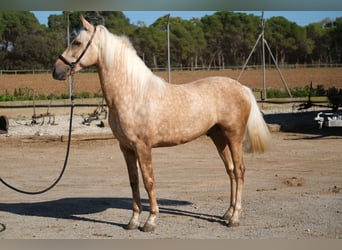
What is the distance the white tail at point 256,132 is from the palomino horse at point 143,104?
277 mm

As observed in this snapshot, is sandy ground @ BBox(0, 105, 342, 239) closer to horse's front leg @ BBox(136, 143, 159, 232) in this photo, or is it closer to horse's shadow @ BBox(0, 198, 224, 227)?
horse's shadow @ BBox(0, 198, 224, 227)

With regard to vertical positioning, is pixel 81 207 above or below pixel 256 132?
below

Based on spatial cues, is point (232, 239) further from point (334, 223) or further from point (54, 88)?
point (54, 88)

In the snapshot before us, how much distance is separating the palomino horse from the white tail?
0.28m

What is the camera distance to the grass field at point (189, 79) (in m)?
19.3

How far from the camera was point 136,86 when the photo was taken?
471 cm

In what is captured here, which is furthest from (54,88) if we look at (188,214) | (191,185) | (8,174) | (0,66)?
(188,214)

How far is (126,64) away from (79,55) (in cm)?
40

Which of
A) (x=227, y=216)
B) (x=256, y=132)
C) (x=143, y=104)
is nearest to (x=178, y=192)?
(x=227, y=216)

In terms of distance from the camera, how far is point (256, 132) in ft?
17.8

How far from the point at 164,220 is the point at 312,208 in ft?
5.01

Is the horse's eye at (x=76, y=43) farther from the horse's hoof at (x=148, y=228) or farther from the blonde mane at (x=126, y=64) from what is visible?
the horse's hoof at (x=148, y=228)

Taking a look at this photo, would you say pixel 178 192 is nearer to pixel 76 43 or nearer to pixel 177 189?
pixel 177 189

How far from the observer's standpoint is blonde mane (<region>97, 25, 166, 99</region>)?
15.4ft
